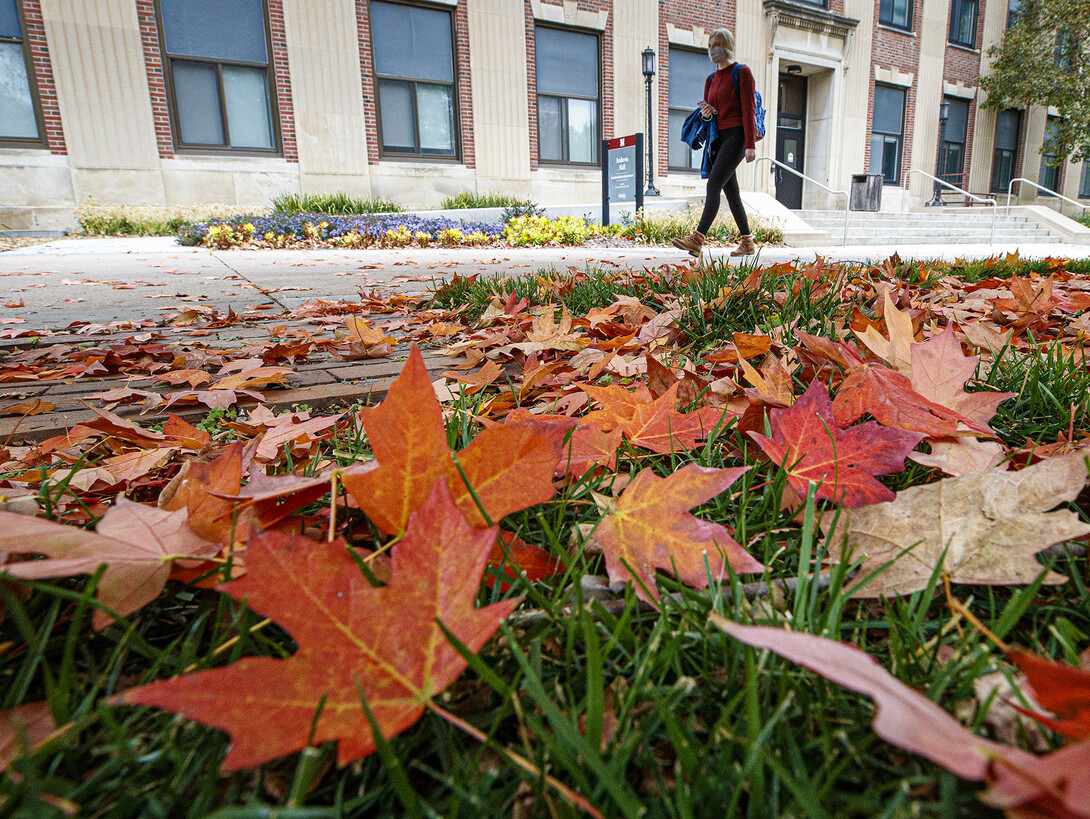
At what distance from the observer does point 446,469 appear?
2.19 feet

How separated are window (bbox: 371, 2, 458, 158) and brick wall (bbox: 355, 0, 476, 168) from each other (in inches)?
8.4

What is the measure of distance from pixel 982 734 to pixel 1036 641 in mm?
143

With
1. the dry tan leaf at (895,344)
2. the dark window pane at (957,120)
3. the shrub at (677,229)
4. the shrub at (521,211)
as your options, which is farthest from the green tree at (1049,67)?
the dry tan leaf at (895,344)

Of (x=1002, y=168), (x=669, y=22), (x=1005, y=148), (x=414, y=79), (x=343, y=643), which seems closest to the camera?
(x=343, y=643)

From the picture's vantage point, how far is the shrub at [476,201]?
1359 centimetres

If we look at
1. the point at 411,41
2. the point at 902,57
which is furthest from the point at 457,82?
the point at 902,57

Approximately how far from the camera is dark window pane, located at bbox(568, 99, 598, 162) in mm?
15070

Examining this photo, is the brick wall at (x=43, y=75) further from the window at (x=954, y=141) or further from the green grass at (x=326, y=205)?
the window at (x=954, y=141)

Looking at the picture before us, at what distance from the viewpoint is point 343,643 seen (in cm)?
48

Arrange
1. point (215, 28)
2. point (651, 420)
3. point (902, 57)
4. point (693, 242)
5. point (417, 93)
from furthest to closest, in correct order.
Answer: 1. point (902, 57)
2. point (417, 93)
3. point (215, 28)
4. point (693, 242)
5. point (651, 420)

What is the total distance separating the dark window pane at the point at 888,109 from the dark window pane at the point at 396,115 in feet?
46.9

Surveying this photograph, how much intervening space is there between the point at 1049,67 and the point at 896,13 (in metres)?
5.27

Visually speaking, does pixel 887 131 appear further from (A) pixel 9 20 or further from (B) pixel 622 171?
(A) pixel 9 20

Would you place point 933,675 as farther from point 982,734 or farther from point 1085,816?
point 1085,816
